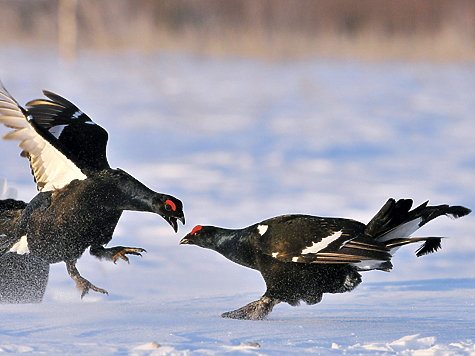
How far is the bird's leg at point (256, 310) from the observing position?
471 centimetres

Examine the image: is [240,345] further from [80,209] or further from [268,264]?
[80,209]

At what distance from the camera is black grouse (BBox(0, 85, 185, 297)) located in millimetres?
4781

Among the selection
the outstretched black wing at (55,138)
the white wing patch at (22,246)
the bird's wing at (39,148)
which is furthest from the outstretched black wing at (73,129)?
the white wing patch at (22,246)

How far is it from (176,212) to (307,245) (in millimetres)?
1005

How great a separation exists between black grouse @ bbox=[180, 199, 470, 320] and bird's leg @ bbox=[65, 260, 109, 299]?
1.48 meters

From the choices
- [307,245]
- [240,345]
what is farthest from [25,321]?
[307,245]

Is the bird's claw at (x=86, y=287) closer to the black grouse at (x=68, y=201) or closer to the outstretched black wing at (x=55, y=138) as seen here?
the black grouse at (x=68, y=201)

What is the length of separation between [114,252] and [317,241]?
67.9 inches

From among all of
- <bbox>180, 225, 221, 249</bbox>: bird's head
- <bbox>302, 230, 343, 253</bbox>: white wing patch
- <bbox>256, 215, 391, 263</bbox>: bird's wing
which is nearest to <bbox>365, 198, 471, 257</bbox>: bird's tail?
<bbox>256, 215, 391, 263</bbox>: bird's wing

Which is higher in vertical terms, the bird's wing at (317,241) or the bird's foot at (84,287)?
the bird's wing at (317,241)

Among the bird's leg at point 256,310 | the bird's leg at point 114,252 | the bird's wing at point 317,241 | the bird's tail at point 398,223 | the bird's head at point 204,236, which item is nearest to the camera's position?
the bird's wing at point 317,241

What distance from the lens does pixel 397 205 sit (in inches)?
180

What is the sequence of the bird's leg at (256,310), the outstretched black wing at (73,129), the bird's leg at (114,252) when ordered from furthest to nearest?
the outstretched black wing at (73,129), the bird's leg at (114,252), the bird's leg at (256,310)

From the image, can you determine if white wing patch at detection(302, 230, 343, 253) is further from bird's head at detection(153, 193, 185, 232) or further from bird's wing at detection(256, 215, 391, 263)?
bird's head at detection(153, 193, 185, 232)
